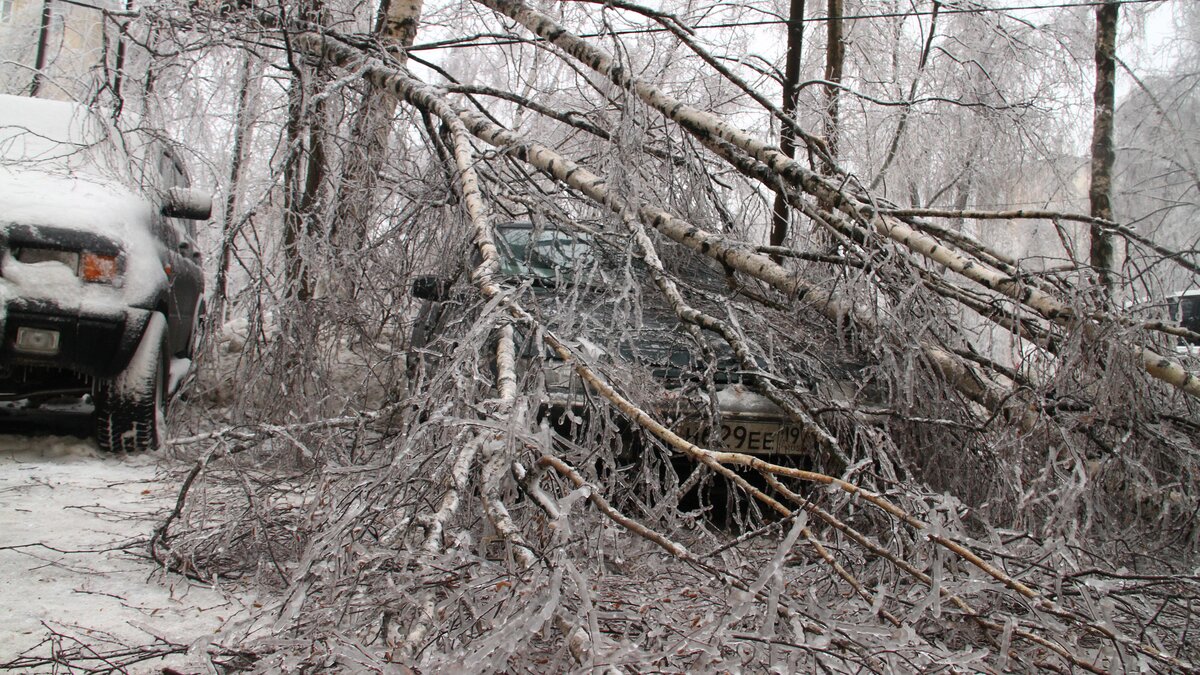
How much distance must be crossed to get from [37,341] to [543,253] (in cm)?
263

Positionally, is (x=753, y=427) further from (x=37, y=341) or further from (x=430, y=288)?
(x=37, y=341)

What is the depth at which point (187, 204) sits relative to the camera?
15.7 ft

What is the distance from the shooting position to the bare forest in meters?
1.72

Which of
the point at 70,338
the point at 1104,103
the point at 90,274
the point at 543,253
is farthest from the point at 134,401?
the point at 1104,103

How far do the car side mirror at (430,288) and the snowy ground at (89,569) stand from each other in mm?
1445

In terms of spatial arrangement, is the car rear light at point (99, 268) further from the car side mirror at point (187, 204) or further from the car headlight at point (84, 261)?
the car side mirror at point (187, 204)

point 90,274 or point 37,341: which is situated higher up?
point 90,274

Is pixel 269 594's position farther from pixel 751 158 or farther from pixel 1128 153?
pixel 1128 153

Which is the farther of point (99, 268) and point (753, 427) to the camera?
point (99, 268)

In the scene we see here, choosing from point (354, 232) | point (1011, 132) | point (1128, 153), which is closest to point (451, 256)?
point (354, 232)

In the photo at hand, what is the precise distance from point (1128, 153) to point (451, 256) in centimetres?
1778

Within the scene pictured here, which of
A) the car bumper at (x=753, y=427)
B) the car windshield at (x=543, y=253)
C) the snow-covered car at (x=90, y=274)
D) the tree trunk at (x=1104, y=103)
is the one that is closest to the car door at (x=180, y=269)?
the snow-covered car at (x=90, y=274)

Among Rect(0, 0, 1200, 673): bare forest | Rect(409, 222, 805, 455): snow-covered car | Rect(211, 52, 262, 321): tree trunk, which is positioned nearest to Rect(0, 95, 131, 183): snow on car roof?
Rect(0, 0, 1200, 673): bare forest

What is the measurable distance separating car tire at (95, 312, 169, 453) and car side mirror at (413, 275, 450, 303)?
1887mm
